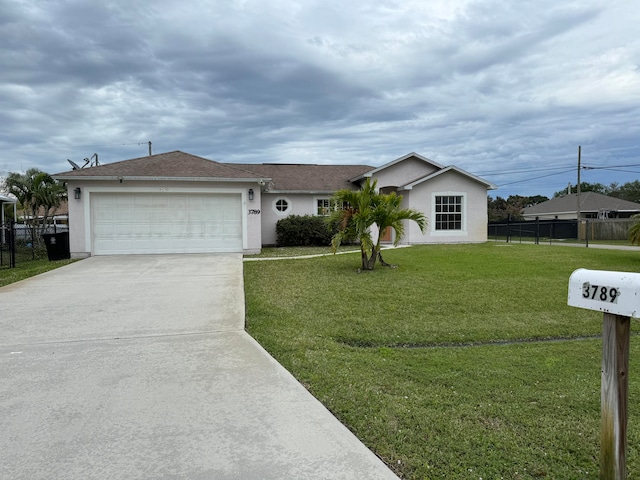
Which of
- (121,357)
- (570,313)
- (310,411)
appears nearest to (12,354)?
(121,357)

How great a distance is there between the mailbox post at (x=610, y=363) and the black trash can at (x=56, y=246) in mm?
16803

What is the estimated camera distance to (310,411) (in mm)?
3629

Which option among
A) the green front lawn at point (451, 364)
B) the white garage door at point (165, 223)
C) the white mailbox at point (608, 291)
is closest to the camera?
the white mailbox at point (608, 291)

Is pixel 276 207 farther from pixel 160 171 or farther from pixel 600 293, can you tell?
pixel 600 293

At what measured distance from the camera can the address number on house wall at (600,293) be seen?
2309 mm

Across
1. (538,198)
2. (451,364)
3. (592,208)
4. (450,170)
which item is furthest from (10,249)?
(538,198)

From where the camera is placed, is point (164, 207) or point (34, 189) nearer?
point (164, 207)

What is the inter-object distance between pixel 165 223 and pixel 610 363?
15.6 m

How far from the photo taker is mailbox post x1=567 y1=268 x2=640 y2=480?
2.40 m

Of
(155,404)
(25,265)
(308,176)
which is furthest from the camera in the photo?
(308,176)

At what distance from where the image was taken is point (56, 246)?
15648 mm

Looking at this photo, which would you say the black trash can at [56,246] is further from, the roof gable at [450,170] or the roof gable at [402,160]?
the roof gable at [450,170]

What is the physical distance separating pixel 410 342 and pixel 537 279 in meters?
5.90

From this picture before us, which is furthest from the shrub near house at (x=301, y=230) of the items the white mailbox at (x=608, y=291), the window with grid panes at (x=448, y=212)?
the white mailbox at (x=608, y=291)
